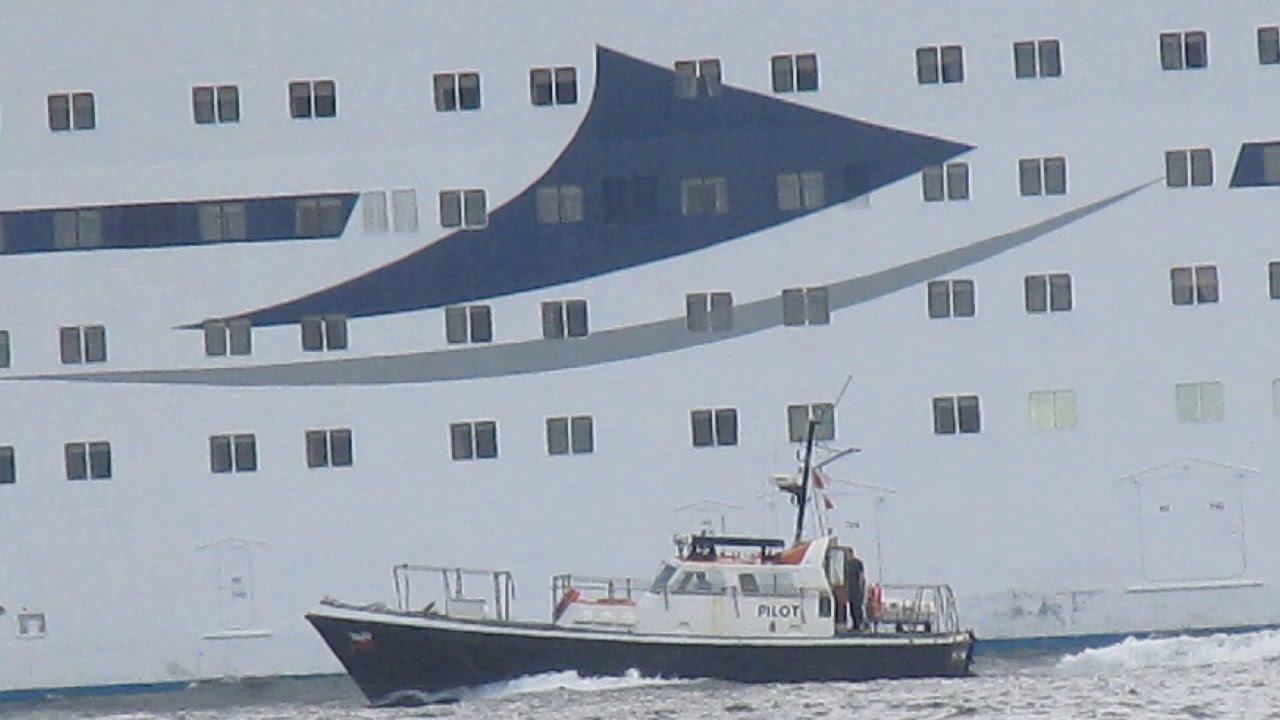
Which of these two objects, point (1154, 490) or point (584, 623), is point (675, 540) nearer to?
point (584, 623)

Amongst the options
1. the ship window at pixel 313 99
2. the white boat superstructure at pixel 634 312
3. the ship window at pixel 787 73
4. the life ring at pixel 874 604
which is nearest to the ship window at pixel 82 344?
the white boat superstructure at pixel 634 312

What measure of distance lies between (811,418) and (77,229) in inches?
339

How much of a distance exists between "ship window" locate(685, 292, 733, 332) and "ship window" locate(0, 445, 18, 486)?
7782 mm

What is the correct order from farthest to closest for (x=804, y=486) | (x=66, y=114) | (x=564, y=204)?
(x=66, y=114) → (x=564, y=204) → (x=804, y=486)

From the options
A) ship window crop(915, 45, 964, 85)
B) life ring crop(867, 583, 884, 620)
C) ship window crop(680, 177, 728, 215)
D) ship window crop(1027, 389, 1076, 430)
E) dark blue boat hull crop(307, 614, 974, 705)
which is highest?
ship window crop(915, 45, 964, 85)

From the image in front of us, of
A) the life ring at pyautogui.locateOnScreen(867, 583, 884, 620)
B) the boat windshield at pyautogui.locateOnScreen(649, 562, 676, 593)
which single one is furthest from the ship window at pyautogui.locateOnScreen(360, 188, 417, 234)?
the life ring at pyautogui.locateOnScreen(867, 583, 884, 620)

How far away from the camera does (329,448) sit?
42.0 meters

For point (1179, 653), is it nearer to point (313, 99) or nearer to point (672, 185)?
point (672, 185)

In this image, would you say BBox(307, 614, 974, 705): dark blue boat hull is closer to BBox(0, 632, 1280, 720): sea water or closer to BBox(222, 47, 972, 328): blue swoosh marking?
BBox(0, 632, 1280, 720): sea water

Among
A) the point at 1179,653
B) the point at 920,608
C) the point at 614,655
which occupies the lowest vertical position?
the point at 1179,653

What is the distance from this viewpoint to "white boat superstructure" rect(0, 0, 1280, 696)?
1649 inches

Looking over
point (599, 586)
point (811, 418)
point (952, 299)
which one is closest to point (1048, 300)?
point (952, 299)

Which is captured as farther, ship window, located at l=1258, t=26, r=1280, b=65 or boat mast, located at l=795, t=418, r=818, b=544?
ship window, located at l=1258, t=26, r=1280, b=65

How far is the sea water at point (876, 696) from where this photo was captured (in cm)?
3722
